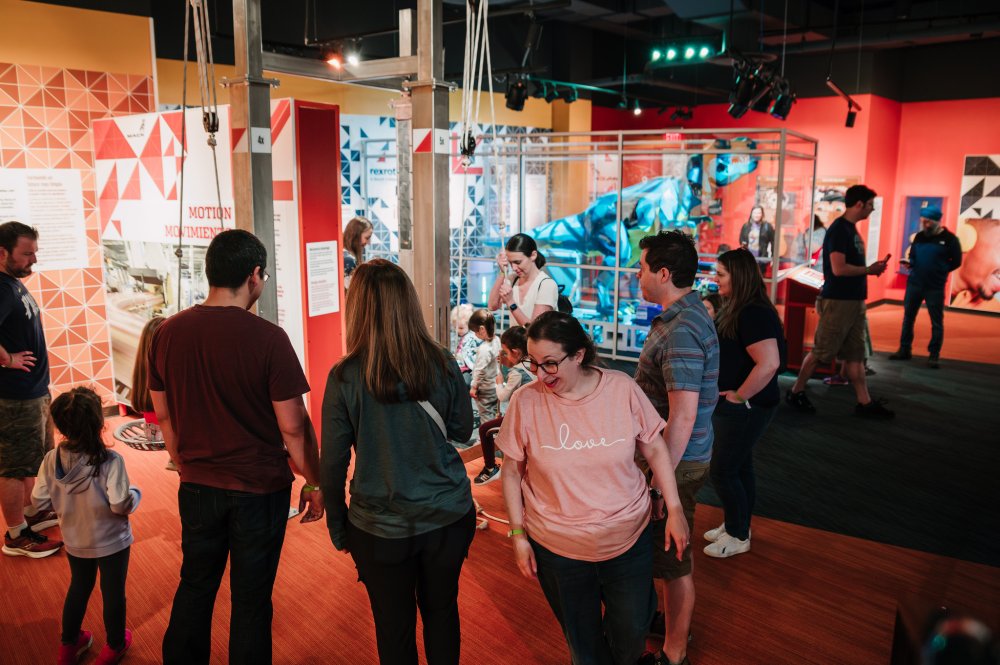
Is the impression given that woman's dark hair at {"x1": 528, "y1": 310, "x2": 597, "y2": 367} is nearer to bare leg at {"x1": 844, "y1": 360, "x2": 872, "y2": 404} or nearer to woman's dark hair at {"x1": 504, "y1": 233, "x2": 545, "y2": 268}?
woman's dark hair at {"x1": 504, "y1": 233, "x2": 545, "y2": 268}

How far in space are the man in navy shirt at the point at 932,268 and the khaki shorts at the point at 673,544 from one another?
6.50 metres

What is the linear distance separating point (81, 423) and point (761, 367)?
2.71m

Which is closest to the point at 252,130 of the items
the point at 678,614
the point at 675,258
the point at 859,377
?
the point at 675,258

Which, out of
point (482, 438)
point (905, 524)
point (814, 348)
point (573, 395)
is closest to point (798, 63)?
point (814, 348)

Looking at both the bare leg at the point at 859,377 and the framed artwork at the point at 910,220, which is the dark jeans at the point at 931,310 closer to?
the bare leg at the point at 859,377

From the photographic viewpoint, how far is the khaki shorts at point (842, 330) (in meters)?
6.14

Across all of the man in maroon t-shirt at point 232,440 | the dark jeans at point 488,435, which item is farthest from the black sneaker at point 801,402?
the man in maroon t-shirt at point 232,440

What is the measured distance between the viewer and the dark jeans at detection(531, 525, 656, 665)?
216cm

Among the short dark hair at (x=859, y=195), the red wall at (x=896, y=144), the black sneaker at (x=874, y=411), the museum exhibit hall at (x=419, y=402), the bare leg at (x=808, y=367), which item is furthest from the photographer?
the red wall at (x=896, y=144)

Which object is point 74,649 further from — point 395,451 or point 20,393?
point 395,451

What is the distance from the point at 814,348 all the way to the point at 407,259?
4.22 m

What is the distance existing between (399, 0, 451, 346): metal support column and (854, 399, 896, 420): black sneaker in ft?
14.6

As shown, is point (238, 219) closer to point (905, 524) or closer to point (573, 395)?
point (573, 395)

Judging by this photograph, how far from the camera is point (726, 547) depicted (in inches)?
145
